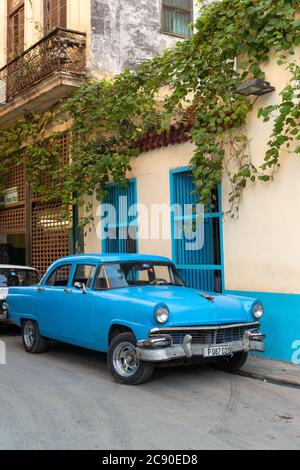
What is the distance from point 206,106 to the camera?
9.02 metres

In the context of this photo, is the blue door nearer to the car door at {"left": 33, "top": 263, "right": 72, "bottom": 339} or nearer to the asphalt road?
the asphalt road

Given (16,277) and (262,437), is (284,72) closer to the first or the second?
(262,437)

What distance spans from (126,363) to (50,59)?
941 cm

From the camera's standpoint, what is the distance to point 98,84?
12391 mm

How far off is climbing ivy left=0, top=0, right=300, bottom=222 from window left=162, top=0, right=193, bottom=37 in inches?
142

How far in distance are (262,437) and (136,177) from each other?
7437mm

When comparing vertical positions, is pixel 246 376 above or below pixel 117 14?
below

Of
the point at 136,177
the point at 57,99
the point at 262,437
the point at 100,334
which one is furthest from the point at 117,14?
the point at 262,437

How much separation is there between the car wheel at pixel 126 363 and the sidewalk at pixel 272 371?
1673mm

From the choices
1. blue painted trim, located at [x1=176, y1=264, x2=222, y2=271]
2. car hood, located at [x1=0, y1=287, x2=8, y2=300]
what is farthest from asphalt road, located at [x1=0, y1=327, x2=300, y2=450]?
car hood, located at [x1=0, y1=287, x2=8, y2=300]

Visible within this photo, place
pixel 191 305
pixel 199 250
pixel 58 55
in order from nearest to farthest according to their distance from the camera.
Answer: pixel 191 305 < pixel 199 250 < pixel 58 55

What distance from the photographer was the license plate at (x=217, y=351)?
6379mm

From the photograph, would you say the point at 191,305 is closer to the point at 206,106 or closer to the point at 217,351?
the point at 217,351

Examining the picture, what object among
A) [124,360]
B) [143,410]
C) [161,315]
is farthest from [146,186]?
[143,410]
